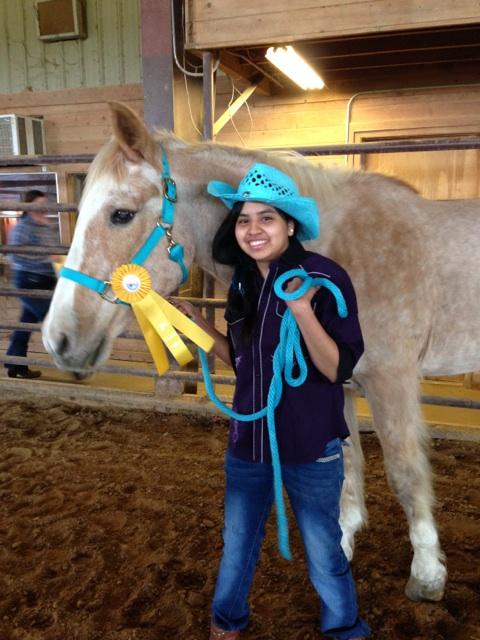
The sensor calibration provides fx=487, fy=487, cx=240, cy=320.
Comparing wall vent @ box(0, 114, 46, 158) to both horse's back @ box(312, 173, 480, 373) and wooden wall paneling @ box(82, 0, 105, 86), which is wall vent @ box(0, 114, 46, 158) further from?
horse's back @ box(312, 173, 480, 373)

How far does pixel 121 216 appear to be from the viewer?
149 centimetres

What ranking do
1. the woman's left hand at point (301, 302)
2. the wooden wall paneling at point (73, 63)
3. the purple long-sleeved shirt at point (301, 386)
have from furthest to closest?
the wooden wall paneling at point (73, 63), the purple long-sleeved shirt at point (301, 386), the woman's left hand at point (301, 302)

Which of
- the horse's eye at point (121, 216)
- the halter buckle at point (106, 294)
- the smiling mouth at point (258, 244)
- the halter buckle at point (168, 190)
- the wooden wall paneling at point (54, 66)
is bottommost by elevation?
the halter buckle at point (106, 294)

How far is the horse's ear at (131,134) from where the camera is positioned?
1.40 metres

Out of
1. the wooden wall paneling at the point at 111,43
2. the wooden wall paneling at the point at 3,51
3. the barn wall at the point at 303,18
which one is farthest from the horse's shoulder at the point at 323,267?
the wooden wall paneling at the point at 3,51

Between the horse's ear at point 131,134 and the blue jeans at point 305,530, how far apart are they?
951 mm

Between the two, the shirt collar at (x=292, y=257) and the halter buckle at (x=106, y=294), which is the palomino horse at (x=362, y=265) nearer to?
the halter buckle at (x=106, y=294)

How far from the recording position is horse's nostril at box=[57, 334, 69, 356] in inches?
57.0

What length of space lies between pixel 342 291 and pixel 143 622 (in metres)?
1.39

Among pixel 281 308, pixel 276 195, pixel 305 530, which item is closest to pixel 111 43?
pixel 276 195

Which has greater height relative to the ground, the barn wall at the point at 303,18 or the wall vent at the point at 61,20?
the wall vent at the point at 61,20

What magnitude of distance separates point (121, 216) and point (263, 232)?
0.50m

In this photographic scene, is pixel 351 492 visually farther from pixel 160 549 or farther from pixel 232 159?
pixel 232 159

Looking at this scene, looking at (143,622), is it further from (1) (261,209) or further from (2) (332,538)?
(1) (261,209)
